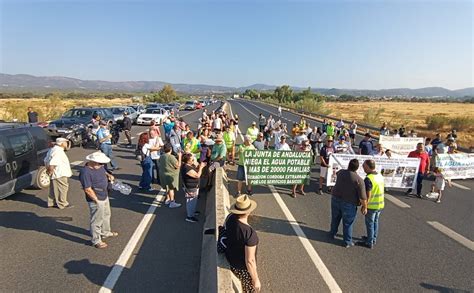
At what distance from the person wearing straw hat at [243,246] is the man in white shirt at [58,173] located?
17.5 feet

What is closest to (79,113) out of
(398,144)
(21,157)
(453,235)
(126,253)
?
(21,157)

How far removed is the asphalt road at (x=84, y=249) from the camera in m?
4.61

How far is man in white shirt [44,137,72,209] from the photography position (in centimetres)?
738

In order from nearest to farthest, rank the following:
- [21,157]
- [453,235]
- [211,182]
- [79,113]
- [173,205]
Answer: [453,235]
[173,205]
[21,157]
[211,182]
[79,113]

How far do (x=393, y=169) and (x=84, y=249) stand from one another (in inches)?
328

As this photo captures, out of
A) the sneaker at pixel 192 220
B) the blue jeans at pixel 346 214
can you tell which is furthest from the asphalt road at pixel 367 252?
A: the sneaker at pixel 192 220

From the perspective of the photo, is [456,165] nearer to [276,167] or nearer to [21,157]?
[276,167]

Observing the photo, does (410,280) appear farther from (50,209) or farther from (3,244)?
(50,209)

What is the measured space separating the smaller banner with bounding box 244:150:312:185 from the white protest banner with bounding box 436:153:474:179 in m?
5.08

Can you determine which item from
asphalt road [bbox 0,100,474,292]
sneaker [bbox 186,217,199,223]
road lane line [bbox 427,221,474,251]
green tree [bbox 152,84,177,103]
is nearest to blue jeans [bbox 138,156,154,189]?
asphalt road [bbox 0,100,474,292]

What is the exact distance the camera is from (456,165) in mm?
11195

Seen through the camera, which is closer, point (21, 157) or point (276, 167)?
point (21, 157)

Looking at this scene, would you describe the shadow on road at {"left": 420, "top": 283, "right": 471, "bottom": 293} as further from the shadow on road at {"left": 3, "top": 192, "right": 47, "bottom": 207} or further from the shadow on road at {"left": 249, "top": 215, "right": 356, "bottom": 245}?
the shadow on road at {"left": 3, "top": 192, "right": 47, "bottom": 207}

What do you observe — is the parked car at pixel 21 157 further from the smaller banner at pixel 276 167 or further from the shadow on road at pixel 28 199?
the smaller banner at pixel 276 167
